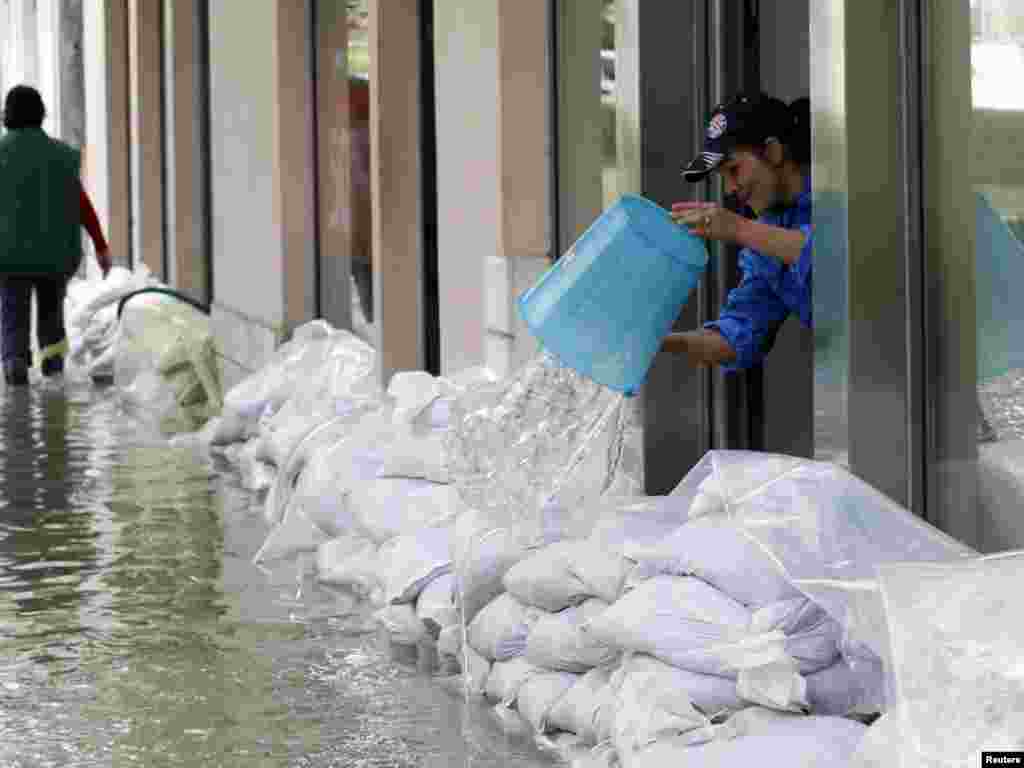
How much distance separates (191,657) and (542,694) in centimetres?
117

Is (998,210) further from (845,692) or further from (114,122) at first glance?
(114,122)

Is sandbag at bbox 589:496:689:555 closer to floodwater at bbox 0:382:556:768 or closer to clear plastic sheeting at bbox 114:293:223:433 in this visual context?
floodwater at bbox 0:382:556:768

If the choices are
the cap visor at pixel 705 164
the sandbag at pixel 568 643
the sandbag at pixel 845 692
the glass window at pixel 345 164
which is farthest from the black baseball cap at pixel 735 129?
the glass window at pixel 345 164

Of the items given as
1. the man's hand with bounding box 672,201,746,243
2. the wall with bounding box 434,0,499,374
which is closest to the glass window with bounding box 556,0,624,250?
the wall with bounding box 434,0,499,374

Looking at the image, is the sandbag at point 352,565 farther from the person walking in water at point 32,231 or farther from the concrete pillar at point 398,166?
the person walking in water at point 32,231

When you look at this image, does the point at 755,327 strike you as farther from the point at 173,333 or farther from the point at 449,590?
the point at 173,333

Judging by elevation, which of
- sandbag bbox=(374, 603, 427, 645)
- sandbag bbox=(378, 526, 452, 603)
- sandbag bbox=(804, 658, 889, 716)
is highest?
sandbag bbox=(804, 658, 889, 716)

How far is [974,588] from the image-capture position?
2859mm

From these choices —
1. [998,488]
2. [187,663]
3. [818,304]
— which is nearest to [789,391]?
[818,304]

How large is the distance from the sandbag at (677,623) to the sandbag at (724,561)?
0.02 metres

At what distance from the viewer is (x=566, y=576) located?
4.10m

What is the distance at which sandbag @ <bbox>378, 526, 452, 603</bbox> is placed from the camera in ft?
16.1

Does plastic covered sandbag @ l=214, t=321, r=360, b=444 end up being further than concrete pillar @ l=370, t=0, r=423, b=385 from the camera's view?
Yes

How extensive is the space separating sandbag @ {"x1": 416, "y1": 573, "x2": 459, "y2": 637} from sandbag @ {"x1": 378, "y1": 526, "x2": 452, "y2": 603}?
0.03 meters
